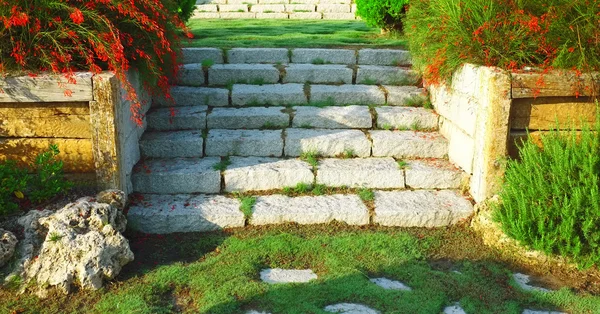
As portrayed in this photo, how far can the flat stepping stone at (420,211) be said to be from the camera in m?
4.20

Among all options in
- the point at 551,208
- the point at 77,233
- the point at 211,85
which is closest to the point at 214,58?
the point at 211,85

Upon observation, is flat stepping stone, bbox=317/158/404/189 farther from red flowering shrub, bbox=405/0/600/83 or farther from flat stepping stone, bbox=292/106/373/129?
red flowering shrub, bbox=405/0/600/83

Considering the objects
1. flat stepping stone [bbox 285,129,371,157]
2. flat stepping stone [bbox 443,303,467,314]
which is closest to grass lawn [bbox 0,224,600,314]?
flat stepping stone [bbox 443,303,467,314]

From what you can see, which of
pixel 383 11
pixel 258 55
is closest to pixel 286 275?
pixel 258 55

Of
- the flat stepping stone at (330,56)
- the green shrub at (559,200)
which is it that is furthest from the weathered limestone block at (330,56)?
the green shrub at (559,200)

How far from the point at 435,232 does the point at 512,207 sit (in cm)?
63

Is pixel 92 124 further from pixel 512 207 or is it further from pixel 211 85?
pixel 512 207

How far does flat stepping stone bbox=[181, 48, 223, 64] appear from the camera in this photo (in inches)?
239

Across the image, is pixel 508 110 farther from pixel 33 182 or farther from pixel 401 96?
pixel 33 182

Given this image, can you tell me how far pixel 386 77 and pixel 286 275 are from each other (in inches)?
119

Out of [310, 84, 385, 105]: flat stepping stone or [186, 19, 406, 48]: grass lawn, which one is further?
[186, 19, 406, 48]: grass lawn

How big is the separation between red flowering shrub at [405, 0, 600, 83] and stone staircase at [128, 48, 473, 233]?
868 mm

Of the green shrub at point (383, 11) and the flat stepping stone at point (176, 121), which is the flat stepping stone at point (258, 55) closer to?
the flat stepping stone at point (176, 121)

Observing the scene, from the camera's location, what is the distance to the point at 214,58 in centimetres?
611
